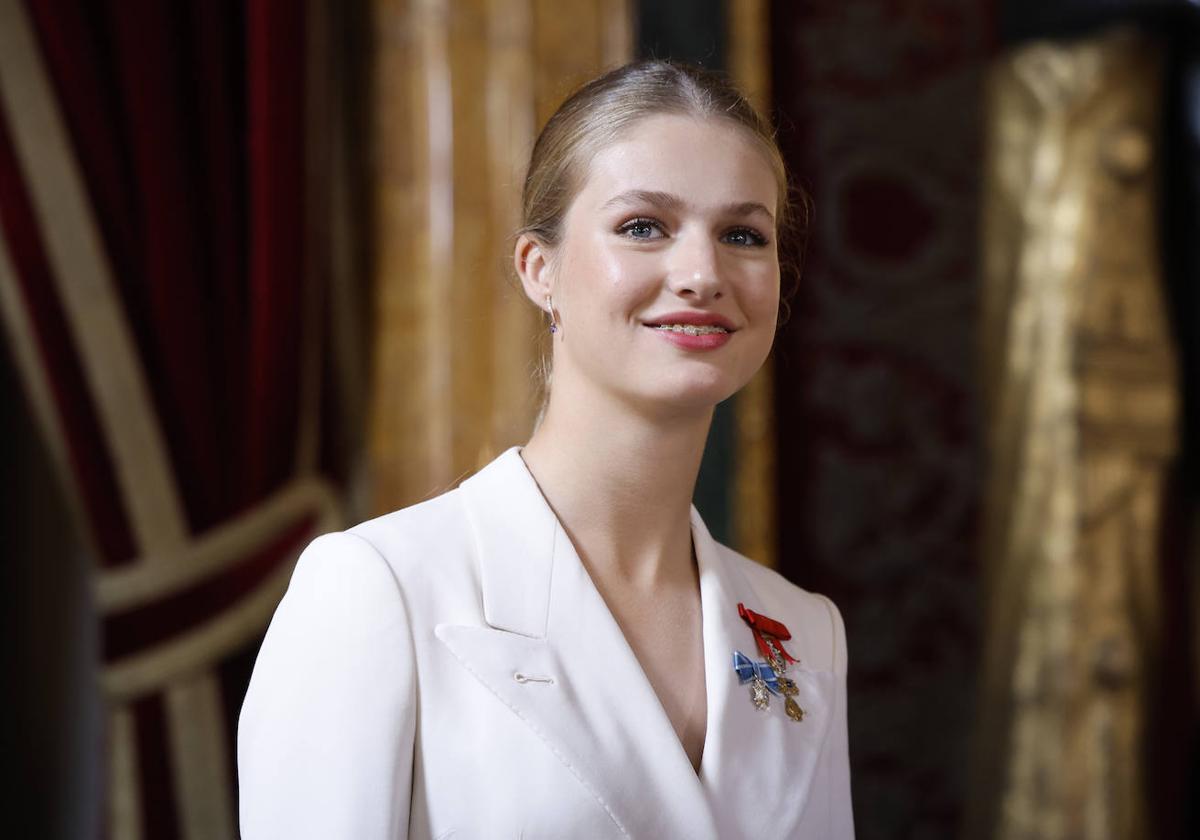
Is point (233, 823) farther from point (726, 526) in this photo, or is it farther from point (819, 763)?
point (819, 763)

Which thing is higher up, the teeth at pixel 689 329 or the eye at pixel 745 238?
the eye at pixel 745 238

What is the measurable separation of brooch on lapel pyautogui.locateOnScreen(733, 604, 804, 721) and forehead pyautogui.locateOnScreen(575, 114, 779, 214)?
0.43 m

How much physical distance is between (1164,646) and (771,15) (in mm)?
1597

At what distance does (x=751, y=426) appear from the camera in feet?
9.81

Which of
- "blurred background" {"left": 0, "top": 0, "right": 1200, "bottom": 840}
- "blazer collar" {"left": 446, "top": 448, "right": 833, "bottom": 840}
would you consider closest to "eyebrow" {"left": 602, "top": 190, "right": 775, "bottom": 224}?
"blazer collar" {"left": 446, "top": 448, "right": 833, "bottom": 840}

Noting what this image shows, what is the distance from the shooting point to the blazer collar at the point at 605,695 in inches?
A: 46.4

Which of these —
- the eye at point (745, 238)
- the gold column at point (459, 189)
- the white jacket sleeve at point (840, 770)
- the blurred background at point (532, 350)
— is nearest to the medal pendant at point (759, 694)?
the white jacket sleeve at point (840, 770)

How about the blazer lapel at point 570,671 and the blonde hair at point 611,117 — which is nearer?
the blazer lapel at point 570,671

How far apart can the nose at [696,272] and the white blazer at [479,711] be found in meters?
0.24

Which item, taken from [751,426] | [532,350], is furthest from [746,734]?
[751,426]

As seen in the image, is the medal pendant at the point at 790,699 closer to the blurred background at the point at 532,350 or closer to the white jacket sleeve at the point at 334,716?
the white jacket sleeve at the point at 334,716

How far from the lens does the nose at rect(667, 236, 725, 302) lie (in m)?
1.21


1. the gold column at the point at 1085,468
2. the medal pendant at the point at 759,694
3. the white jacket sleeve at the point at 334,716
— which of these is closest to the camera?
the white jacket sleeve at the point at 334,716

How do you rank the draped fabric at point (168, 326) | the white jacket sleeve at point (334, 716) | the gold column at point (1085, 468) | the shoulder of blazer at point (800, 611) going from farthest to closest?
the gold column at point (1085, 468), the draped fabric at point (168, 326), the shoulder of blazer at point (800, 611), the white jacket sleeve at point (334, 716)
